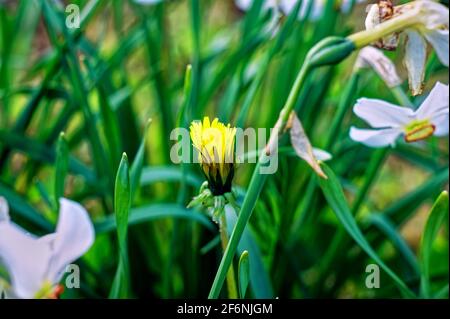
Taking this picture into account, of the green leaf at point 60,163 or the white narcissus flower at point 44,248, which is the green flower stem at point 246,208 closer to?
the white narcissus flower at point 44,248

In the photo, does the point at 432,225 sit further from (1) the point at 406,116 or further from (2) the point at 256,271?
(2) the point at 256,271

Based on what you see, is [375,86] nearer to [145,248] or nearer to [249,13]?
[249,13]

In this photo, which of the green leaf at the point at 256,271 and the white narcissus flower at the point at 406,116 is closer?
the white narcissus flower at the point at 406,116

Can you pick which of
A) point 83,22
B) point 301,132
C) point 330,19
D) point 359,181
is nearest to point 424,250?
point 301,132

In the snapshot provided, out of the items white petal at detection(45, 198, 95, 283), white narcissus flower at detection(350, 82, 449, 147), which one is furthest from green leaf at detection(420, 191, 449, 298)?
white petal at detection(45, 198, 95, 283)

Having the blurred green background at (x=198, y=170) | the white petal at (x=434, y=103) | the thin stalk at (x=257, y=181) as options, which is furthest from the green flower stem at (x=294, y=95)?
the blurred green background at (x=198, y=170)

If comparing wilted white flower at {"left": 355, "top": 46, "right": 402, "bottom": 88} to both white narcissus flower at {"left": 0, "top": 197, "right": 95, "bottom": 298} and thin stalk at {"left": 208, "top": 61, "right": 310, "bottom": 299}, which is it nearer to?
thin stalk at {"left": 208, "top": 61, "right": 310, "bottom": 299}

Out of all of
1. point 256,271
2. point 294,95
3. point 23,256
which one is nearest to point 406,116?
point 294,95
